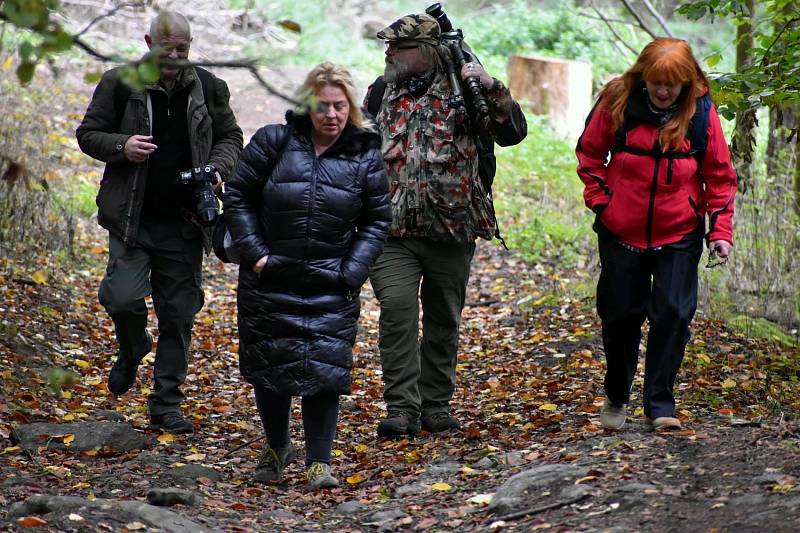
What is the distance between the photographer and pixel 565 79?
1947cm

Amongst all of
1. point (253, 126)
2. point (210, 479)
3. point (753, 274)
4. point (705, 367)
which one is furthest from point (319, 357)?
point (253, 126)

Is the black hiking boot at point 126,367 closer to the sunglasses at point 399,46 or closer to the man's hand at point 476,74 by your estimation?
the sunglasses at point 399,46

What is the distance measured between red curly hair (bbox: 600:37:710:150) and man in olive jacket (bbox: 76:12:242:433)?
241 cm

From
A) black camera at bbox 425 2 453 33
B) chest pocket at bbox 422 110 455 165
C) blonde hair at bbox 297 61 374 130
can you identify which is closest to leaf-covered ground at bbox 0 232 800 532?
chest pocket at bbox 422 110 455 165

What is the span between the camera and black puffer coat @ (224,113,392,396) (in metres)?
5.32

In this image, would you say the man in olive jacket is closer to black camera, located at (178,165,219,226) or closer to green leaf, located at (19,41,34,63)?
black camera, located at (178,165,219,226)

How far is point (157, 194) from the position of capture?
20.9 ft

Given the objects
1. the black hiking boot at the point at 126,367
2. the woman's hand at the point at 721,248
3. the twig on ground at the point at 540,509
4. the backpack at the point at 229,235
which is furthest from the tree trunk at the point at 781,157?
the black hiking boot at the point at 126,367

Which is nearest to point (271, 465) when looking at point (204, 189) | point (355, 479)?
point (355, 479)

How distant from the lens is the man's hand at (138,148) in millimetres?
6098

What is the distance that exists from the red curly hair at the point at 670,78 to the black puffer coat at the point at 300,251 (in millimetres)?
1342

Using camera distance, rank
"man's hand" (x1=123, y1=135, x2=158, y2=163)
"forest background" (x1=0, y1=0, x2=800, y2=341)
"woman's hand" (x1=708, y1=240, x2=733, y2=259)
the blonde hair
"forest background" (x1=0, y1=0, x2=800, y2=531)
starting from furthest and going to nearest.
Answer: "forest background" (x1=0, y1=0, x2=800, y2=341) → "man's hand" (x1=123, y1=135, x2=158, y2=163) → "woman's hand" (x1=708, y1=240, x2=733, y2=259) → the blonde hair → "forest background" (x1=0, y1=0, x2=800, y2=531)

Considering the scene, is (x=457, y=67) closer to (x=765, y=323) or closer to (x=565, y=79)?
(x=765, y=323)

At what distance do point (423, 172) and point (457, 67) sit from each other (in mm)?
670
